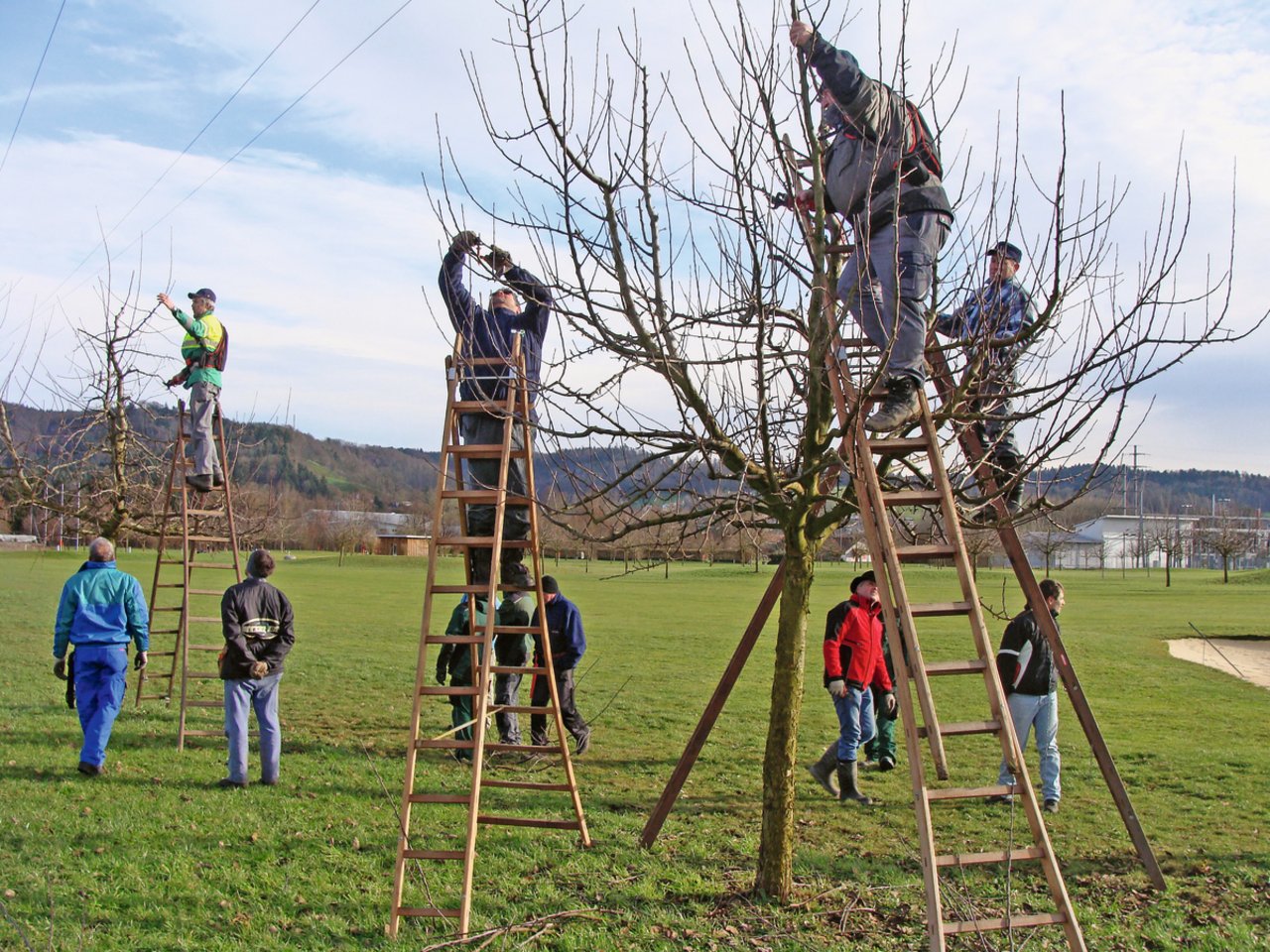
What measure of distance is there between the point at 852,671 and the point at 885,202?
507cm

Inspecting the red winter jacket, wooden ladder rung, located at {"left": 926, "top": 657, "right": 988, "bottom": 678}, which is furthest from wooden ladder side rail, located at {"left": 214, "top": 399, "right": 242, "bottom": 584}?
wooden ladder rung, located at {"left": 926, "top": 657, "right": 988, "bottom": 678}

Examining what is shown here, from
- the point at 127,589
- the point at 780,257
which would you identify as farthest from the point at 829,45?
the point at 127,589

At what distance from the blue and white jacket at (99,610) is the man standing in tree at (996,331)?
24.2ft

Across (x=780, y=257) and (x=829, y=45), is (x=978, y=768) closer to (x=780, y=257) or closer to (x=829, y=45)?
(x=780, y=257)

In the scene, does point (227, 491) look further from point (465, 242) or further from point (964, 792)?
point (964, 792)

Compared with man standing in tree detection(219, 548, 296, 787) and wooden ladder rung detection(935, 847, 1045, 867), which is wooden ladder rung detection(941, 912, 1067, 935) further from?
man standing in tree detection(219, 548, 296, 787)

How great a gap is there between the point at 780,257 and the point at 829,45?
1111mm

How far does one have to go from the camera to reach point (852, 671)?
9.26 metres

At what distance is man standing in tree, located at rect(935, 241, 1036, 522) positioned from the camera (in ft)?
18.9

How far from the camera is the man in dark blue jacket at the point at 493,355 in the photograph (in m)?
6.79

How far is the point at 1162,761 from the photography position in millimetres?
10844

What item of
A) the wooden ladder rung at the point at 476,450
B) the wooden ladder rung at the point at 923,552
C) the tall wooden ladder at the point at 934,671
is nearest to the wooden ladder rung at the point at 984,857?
the tall wooden ladder at the point at 934,671

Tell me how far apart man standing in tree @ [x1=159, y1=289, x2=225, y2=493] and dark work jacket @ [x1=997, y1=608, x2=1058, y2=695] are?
→ 8.27m

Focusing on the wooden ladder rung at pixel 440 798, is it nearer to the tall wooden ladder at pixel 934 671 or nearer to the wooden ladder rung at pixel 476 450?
A: the wooden ladder rung at pixel 476 450
